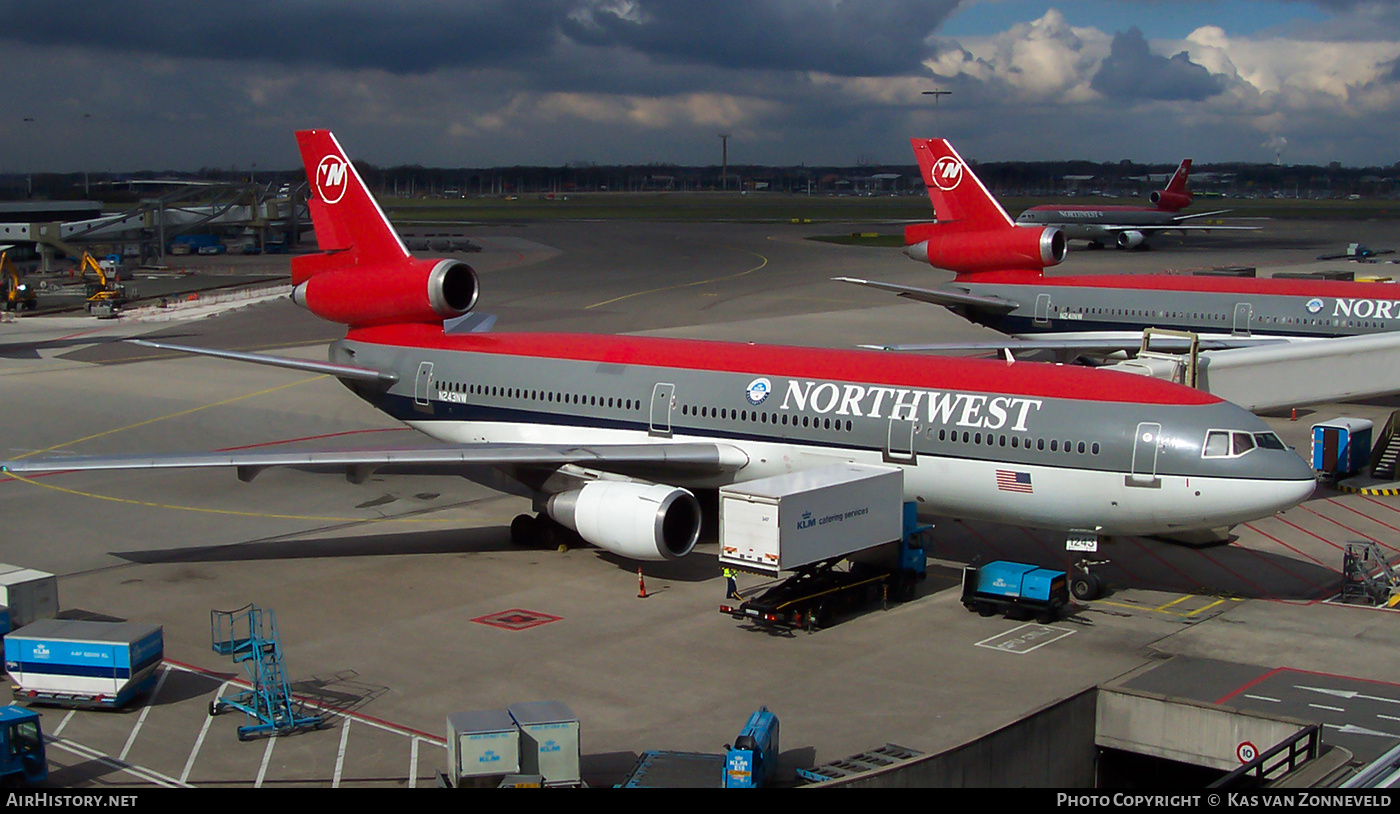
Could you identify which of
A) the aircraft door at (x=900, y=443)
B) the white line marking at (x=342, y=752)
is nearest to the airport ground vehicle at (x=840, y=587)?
the aircraft door at (x=900, y=443)

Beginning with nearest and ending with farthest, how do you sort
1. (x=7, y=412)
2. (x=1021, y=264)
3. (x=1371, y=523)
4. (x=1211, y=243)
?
(x=1371, y=523) → (x=7, y=412) → (x=1021, y=264) → (x=1211, y=243)

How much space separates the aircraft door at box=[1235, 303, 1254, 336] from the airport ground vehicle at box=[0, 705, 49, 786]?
132 feet

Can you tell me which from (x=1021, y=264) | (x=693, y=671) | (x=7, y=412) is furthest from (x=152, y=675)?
(x=1021, y=264)

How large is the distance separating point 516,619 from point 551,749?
7.35 m

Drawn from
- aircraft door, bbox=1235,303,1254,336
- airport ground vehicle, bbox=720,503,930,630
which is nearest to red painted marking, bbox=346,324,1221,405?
airport ground vehicle, bbox=720,503,930,630

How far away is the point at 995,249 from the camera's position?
4944 centimetres

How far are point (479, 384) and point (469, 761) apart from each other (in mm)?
16310

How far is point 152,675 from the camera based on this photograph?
772 inches

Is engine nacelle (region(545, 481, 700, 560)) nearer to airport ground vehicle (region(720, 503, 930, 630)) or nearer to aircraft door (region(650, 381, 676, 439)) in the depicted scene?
airport ground vehicle (region(720, 503, 930, 630))

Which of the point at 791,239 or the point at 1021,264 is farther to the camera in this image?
the point at 791,239

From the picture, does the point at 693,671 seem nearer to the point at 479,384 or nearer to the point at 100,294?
the point at 479,384

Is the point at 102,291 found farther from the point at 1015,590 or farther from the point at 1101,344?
the point at 1015,590

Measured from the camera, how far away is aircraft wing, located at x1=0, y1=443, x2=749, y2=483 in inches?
983

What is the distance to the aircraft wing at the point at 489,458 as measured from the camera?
25.0m
